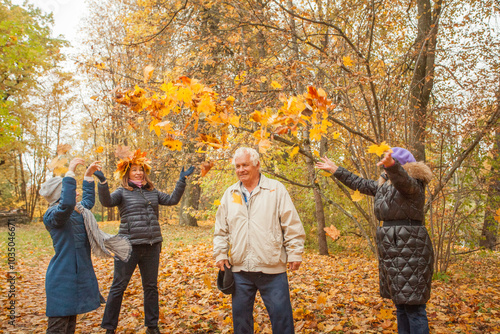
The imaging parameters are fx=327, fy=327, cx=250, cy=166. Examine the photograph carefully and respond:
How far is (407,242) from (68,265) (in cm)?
273

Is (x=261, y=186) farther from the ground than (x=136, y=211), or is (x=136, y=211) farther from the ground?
(x=261, y=186)

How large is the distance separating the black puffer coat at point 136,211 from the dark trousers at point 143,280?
117 millimetres

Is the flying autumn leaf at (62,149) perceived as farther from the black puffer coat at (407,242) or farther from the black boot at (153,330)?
the black puffer coat at (407,242)

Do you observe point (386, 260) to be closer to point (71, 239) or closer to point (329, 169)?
point (329, 169)

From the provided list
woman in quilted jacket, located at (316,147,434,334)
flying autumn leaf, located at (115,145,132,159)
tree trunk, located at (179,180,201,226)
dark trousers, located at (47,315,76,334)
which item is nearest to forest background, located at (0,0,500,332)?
flying autumn leaf, located at (115,145,132,159)

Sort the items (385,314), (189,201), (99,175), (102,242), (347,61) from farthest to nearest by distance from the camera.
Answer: (189,201) → (385,314) → (347,61) → (99,175) → (102,242)

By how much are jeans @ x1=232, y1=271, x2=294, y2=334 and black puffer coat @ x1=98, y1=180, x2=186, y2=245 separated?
48.9 inches

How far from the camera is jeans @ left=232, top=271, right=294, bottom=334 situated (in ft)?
8.07

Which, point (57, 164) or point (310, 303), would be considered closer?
point (57, 164)

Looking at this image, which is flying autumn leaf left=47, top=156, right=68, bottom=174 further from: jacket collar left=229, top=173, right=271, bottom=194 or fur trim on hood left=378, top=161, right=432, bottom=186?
fur trim on hood left=378, top=161, right=432, bottom=186

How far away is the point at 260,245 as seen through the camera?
8.16 ft

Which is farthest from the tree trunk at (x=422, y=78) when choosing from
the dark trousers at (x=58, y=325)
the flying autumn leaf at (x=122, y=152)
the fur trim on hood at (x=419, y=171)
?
the dark trousers at (x=58, y=325)

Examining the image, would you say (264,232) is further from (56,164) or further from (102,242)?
(56,164)

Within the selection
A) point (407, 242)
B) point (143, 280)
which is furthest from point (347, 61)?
point (143, 280)
